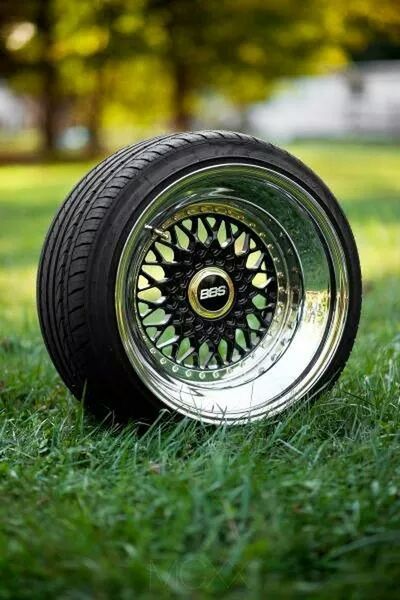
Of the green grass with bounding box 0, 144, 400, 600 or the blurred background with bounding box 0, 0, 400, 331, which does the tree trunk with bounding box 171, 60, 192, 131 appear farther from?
the green grass with bounding box 0, 144, 400, 600

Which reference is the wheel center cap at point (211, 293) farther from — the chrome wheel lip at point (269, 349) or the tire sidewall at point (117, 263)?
the tire sidewall at point (117, 263)

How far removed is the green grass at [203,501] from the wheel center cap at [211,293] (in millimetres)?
474

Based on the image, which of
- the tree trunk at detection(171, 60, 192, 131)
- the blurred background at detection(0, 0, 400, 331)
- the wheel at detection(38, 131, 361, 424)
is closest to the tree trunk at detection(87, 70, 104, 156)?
the blurred background at detection(0, 0, 400, 331)

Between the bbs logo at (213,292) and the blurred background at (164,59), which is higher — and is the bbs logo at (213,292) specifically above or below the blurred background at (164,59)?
below

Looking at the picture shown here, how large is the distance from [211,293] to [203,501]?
118 cm

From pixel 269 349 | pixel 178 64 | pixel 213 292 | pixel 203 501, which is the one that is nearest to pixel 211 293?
pixel 213 292

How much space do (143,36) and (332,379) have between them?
18.5 metres

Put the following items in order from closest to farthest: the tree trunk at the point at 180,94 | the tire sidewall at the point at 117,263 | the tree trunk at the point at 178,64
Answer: the tire sidewall at the point at 117,263 → the tree trunk at the point at 178,64 → the tree trunk at the point at 180,94

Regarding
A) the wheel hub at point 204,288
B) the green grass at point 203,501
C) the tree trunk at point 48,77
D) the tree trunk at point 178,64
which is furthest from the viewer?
the tree trunk at point 48,77

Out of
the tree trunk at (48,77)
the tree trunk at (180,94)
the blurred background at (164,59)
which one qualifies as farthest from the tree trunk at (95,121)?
the tree trunk at (180,94)

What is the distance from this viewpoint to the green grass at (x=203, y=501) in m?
2.34

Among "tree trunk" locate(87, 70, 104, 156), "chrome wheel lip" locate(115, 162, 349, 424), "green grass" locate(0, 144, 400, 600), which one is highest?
"tree trunk" locate(87, 70, 104, 156)

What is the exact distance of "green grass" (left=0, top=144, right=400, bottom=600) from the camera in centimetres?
234

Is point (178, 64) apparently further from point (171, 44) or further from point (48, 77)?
point (48, 77)
